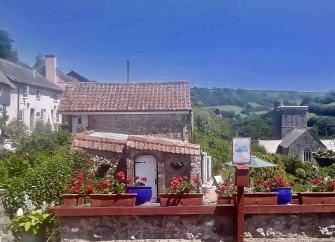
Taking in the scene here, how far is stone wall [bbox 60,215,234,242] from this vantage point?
792 cm

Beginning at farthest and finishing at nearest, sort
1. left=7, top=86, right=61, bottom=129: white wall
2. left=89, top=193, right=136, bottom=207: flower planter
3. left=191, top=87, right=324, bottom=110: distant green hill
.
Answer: left=191, top=87, right=324, bottom=110: distant green hill → left=7, top=86, right=61, bottom=129: white wall → left=89, top=193, right=136, bottom=207: flower planter

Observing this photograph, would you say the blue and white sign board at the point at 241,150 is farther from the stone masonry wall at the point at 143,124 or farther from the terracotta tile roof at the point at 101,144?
the stone masonry wall at the point at 143,124

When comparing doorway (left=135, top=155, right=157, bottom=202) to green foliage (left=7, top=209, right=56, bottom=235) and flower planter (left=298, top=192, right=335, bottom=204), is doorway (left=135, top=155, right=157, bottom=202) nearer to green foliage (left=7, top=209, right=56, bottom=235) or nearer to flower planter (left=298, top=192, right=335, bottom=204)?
green foliage (left=7, top=209, right=56, bottom=235)

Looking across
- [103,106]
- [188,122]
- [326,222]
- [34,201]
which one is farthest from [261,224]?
[103,106]

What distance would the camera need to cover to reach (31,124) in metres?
37.5

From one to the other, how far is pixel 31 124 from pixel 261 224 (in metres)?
32.7

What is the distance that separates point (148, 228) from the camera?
7.97 meters

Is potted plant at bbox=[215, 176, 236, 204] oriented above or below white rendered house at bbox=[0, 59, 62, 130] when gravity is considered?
below

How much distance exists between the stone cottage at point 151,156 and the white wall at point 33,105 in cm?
2040

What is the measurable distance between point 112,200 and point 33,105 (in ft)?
103

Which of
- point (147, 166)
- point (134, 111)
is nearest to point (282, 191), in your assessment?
point (147, 166)

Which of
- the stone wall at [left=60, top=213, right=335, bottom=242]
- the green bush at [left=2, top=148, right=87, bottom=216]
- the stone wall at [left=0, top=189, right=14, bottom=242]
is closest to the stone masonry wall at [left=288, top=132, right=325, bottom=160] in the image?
the green bush at [left=2, top=148, right=87, bottom=216]

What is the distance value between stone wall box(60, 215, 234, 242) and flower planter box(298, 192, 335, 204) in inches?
60.9

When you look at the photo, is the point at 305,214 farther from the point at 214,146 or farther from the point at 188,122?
the point at 214,146
